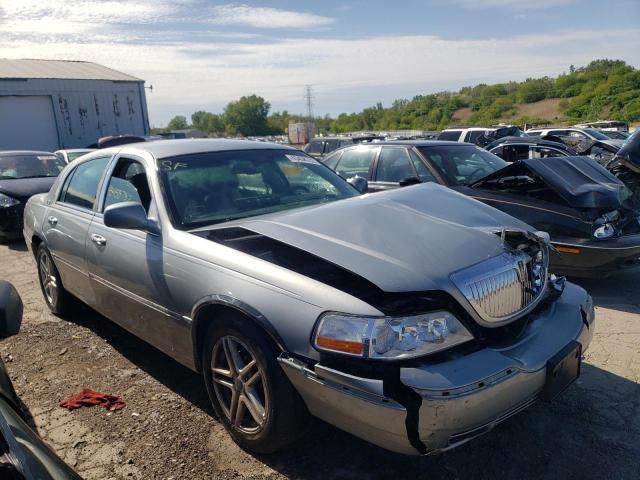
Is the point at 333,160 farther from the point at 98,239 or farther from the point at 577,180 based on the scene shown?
the point at 98,239

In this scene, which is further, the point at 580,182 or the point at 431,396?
the point at 580,182

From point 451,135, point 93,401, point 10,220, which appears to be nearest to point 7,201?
point 10,220

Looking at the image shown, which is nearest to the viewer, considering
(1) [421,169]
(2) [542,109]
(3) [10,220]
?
(1) [421,169]

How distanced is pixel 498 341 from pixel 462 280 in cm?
36

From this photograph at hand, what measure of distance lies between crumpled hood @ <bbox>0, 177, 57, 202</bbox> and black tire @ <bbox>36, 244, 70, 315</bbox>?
4155 mm

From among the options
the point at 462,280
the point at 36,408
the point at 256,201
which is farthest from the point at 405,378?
the point at 36,408

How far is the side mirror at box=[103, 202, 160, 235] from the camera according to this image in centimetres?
309

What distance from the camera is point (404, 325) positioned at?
219 centimetres

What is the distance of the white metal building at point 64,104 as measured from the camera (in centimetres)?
2216

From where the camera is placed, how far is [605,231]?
4.91m

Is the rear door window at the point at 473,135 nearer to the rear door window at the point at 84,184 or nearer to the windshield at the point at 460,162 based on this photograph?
the windshield at the point at 460,162

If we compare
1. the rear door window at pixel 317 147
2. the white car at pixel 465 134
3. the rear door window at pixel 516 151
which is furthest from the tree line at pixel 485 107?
the rear door window at pixel 516 151

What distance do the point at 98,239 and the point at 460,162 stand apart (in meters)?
4.61

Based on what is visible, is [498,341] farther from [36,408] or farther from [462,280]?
[36,408]
